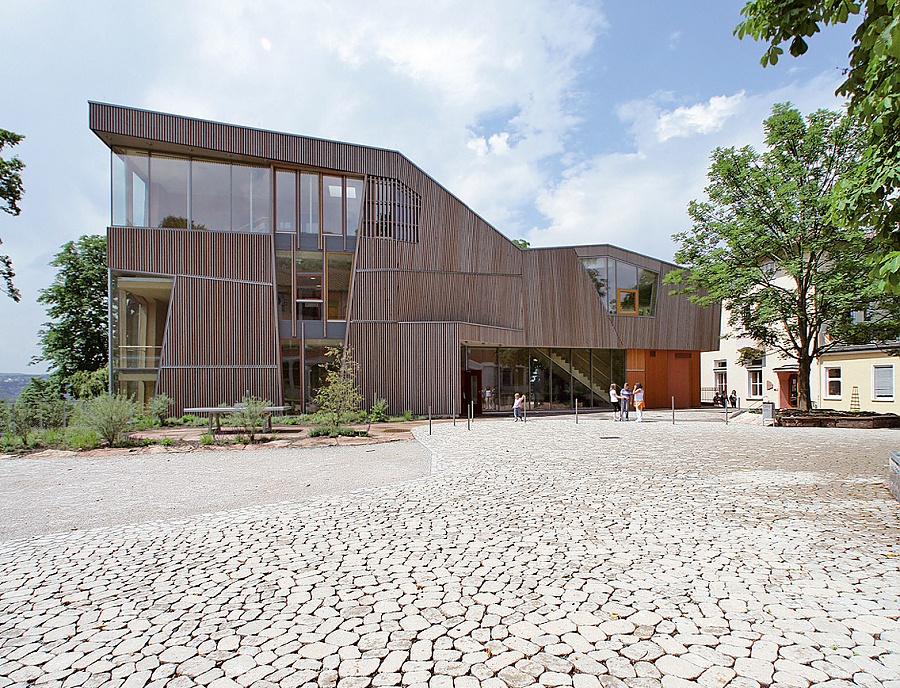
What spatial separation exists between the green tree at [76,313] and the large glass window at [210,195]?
12.3 metres

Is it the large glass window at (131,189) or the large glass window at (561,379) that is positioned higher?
the large glass window at (131,189)

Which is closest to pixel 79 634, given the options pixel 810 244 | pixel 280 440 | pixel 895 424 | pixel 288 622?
pixel 288 622

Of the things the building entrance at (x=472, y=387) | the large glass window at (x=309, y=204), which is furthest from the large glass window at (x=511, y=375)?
the large glass window at (x=309, y=204)

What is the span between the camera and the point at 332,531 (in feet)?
19.4

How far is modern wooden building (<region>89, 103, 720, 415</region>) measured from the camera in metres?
20.8

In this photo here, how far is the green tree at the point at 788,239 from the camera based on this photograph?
18.8 m

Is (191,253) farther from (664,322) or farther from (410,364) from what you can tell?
(664,322)

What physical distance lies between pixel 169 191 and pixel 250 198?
10.6 feet

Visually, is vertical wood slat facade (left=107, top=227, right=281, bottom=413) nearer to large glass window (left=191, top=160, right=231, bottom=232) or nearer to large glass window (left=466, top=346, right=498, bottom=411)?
large glass window (left=191, top=160, right=231, bottom=232)

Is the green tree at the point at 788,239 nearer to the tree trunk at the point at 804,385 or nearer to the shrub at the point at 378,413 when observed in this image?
the tree trunk at the point at 804,385

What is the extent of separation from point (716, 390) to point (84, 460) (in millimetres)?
43379

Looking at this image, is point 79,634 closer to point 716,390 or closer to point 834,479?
point 834,479

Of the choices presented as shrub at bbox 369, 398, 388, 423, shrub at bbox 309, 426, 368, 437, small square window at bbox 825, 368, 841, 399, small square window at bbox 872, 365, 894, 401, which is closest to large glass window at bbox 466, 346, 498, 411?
shrub at bbox 369, 398, 388, 423

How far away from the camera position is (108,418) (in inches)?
551
